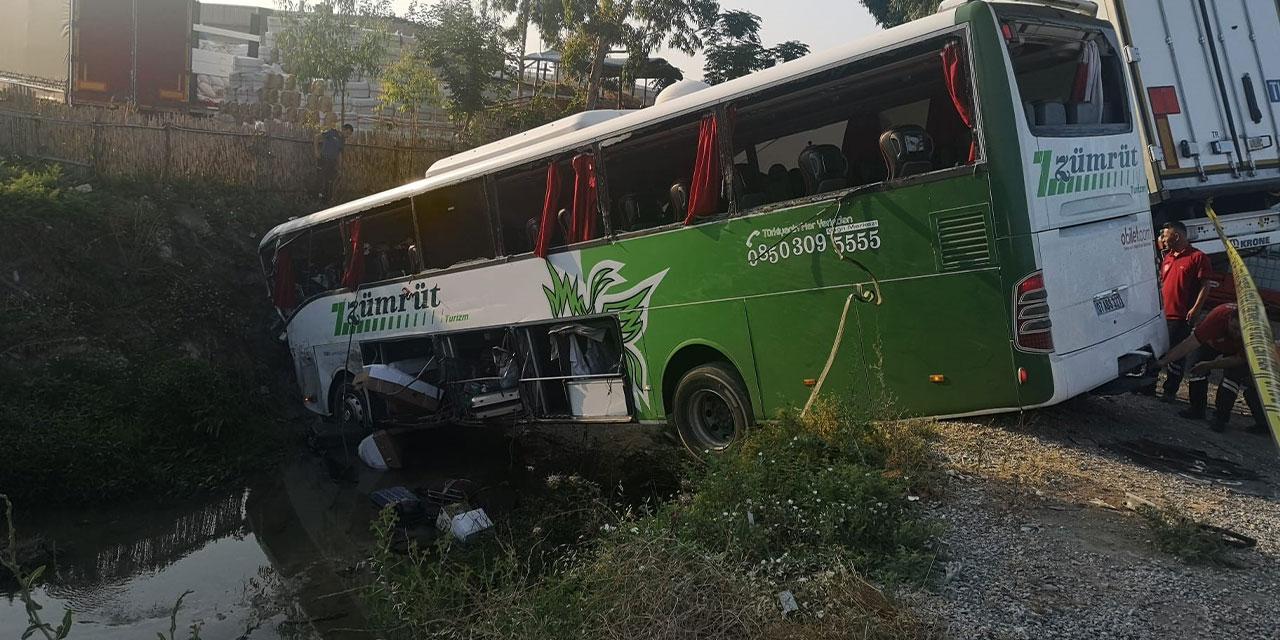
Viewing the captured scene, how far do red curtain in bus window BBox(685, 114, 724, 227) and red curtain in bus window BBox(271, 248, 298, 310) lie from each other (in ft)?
26.1

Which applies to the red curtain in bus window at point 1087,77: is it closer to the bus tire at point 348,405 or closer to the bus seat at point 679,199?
the bus seat at point 679,199

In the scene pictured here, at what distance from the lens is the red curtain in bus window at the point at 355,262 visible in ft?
35.7

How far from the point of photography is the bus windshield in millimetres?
5891

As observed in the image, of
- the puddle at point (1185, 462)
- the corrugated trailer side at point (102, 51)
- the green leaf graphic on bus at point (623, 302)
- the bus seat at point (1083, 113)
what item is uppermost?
the corrugated trailer side at point (102, 51)

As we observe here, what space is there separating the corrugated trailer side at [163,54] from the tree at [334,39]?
3.62 m

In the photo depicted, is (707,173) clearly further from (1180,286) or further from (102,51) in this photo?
(102,51)

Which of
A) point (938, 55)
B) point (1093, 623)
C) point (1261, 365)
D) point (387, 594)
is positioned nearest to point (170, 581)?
point (387, 594)

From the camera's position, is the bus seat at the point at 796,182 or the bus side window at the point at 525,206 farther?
the bus side window at the point at 525,206

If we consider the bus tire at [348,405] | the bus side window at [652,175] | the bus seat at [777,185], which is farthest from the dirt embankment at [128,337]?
the bus seat at [777,185]

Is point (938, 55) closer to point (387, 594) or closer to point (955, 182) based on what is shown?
point (955, 182)

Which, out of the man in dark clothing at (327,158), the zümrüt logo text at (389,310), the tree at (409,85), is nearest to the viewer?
the zümrüt logo text at (389,310)

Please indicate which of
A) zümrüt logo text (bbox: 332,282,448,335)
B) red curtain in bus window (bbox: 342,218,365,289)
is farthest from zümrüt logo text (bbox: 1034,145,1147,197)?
red curtain in bus window (bbox: 342,218,365,289)

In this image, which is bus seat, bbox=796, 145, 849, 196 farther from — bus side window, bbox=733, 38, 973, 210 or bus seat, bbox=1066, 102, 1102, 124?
bus seat, bbox=1066, 102, 1102, 124

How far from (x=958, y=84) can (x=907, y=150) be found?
51cm
